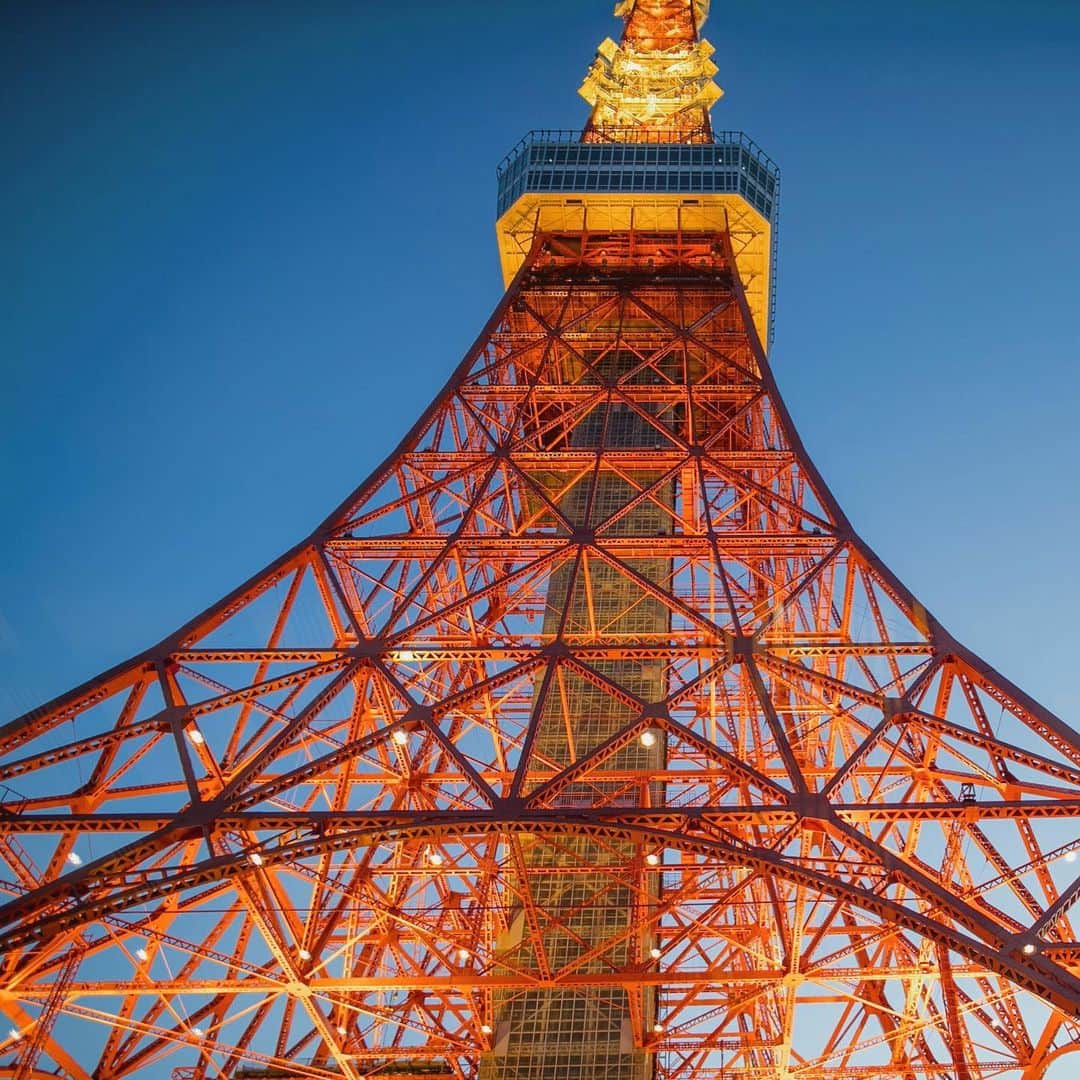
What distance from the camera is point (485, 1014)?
61.7 feet

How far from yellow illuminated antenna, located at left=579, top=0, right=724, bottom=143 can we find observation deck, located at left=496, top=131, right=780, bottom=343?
561 centimetres

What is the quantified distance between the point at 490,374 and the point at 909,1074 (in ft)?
49.9

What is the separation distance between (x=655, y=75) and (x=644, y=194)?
11759 mm

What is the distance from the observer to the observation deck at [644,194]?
1151 inches

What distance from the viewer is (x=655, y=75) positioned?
38.9 metres

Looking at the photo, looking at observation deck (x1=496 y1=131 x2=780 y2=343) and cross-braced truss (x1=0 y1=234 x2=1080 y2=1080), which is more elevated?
observation deck (x1=496 y1=131 x2=780 y2=343)

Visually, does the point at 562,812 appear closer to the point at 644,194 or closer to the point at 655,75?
the point at 644,194

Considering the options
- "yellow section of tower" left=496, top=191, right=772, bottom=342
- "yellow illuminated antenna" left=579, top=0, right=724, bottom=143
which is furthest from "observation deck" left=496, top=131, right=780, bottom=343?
"yellow illuminated antenna" left=579, top=0, right=724, bottom=143

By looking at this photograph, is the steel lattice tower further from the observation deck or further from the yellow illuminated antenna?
the yellow illuminated antenna

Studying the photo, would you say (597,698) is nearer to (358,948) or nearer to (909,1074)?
(358,948)

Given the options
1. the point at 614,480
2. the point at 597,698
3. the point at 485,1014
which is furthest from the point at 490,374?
the point at 485,1014

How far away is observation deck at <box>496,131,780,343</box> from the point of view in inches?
1151

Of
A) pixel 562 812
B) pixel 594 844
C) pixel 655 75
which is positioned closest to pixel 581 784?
pixel 594 844

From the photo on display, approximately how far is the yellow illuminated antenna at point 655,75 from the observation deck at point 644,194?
5.61m
